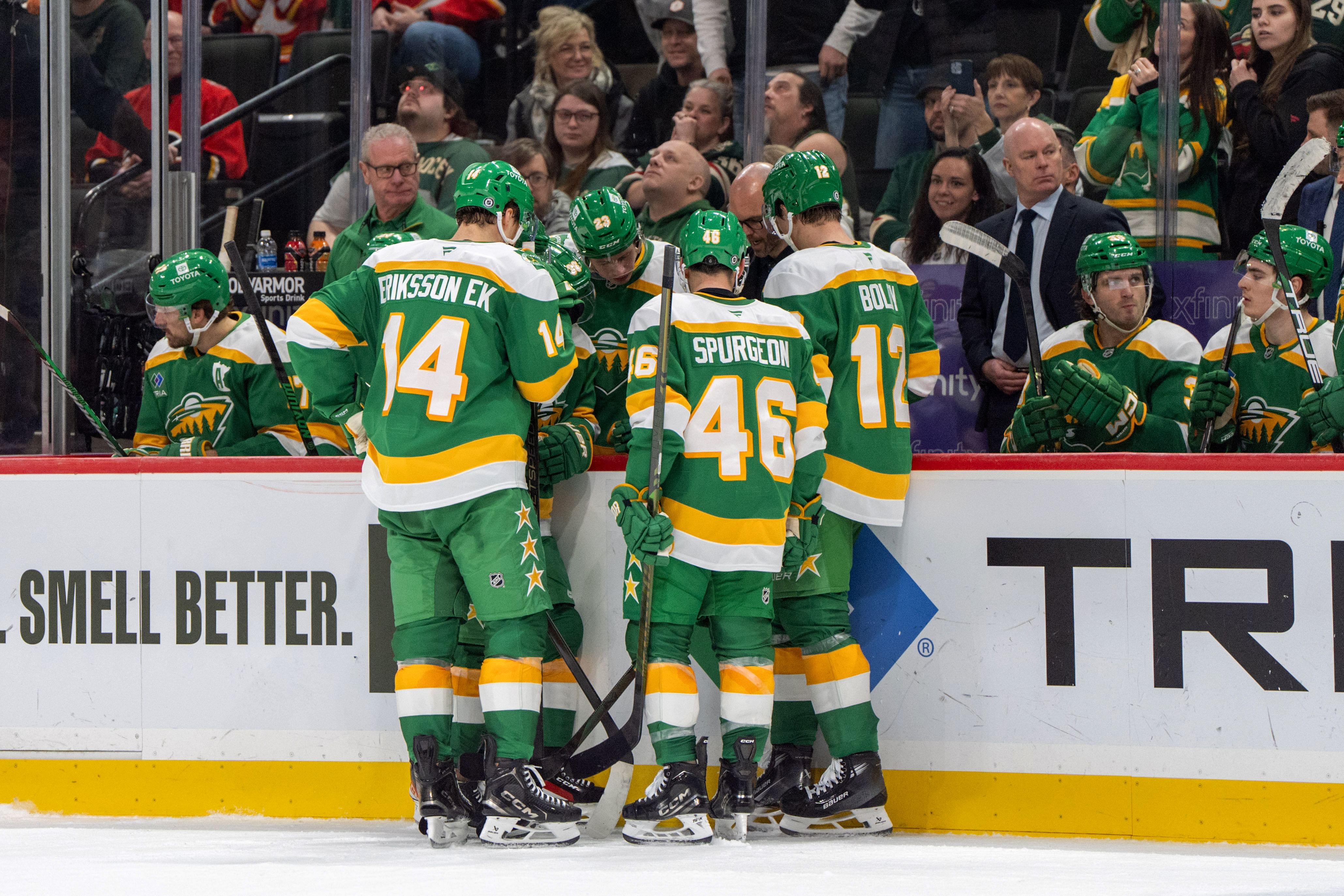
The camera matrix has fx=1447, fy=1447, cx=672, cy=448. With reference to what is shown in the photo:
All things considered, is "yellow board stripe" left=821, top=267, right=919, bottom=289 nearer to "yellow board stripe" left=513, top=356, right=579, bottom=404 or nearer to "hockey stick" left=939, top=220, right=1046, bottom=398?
"hockey stick" left=939, top=220, right=1046, bottom=398

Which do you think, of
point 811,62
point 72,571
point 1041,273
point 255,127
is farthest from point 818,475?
point 255,127

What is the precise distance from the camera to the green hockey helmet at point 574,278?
3.58 metres

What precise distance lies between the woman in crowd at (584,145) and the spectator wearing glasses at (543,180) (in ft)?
0.16

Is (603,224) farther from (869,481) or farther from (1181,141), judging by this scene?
(1181,141)

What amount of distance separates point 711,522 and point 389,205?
2.13 metres

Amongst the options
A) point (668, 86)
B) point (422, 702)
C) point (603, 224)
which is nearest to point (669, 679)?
point (422, 702)

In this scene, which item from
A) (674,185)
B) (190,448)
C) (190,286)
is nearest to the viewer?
(190,448)

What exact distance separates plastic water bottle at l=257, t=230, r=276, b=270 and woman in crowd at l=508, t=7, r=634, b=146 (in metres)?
1.02

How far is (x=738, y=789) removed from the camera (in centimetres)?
331

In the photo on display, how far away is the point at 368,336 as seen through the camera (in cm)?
344

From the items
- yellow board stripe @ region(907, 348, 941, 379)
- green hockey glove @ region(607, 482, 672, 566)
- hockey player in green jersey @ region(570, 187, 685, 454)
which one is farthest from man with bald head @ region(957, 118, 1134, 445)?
green hockey glove @ region(607, 482, 672, 566)

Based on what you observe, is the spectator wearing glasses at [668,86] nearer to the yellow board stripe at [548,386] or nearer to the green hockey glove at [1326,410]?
the yellow board stripe at [548,386]

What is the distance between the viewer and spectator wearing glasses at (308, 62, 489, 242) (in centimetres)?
557

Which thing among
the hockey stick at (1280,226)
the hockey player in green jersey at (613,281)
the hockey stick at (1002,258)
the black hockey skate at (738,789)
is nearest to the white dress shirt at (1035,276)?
the hockey stick at (1002,258)
